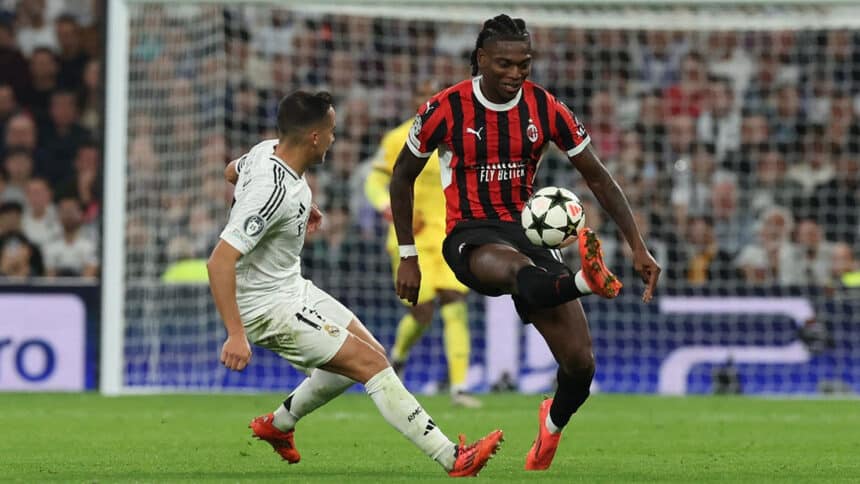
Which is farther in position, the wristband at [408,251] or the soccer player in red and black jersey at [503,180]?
the wristband at [408,251]

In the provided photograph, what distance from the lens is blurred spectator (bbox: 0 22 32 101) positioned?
17.6 metres

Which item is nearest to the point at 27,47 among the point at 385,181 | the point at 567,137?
the point at 385,181

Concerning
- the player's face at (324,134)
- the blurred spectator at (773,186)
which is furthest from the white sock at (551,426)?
the blurred spectator at (773,186)

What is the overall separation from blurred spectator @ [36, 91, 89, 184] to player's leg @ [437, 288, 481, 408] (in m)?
6.16

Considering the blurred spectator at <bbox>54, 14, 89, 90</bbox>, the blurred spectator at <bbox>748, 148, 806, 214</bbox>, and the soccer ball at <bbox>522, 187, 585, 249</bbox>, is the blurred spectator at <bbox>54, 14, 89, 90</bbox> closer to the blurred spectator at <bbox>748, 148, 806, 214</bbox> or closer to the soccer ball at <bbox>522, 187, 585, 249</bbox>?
the blurred spectator at <bbox>748, 148, 806, 214</bbox>

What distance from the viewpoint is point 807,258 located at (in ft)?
47.3

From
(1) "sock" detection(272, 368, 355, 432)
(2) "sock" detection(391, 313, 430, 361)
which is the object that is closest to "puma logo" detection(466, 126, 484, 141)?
(1) "sock" detection(272, 368, 355, 432)

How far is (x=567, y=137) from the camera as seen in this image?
6.88 m

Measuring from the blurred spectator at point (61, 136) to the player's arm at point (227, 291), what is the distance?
10918mm

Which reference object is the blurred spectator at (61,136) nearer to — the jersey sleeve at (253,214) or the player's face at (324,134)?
the player's face at (324,134)

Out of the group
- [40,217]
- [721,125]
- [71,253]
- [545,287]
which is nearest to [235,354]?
[545,287]

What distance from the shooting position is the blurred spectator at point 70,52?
17.7 meters

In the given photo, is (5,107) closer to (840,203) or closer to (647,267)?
(840,203)

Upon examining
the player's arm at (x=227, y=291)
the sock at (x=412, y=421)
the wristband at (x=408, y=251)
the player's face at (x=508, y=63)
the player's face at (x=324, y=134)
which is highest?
the player's face at (x=508, y=63)
